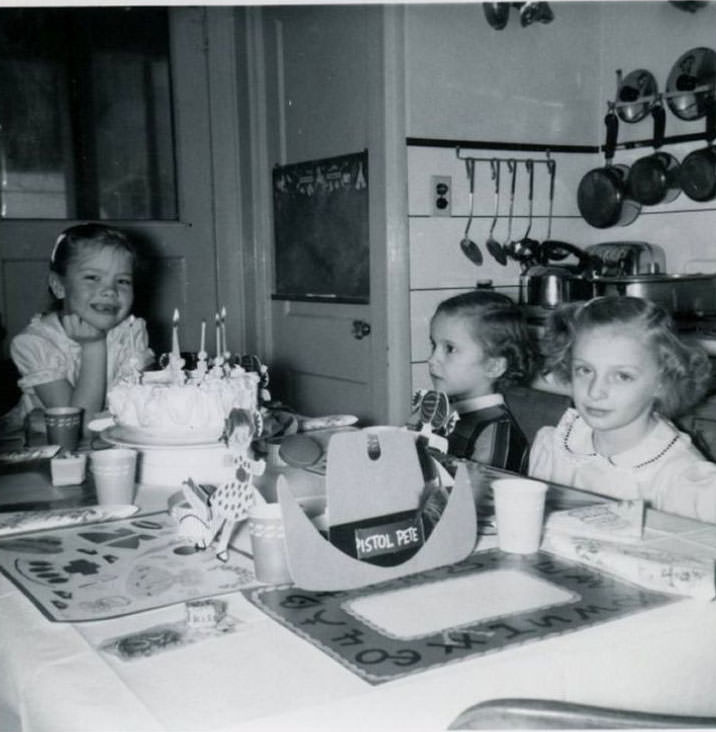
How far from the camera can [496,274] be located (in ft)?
11.1

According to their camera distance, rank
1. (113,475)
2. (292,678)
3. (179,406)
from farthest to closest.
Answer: (179,406), (113,475), (292,678)

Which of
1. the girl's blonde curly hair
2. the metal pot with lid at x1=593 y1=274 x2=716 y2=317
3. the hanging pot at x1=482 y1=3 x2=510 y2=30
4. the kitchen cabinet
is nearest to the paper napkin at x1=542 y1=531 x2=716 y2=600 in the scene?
the girl's blonde curly hair

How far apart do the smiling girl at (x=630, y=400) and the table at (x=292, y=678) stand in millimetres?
678

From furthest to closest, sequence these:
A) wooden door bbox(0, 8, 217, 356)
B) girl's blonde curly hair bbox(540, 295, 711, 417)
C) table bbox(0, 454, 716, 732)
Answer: wooden door bbox(0, 8, 217, 356), girl's blonde curly hair bbox(540, 295, 711, 417), table bbox(0, 454, 716, 732)

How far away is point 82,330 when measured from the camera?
2477 mm

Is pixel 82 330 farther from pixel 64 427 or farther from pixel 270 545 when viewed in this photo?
pixel 270 545

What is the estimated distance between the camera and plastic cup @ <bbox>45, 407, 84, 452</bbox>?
1.88m

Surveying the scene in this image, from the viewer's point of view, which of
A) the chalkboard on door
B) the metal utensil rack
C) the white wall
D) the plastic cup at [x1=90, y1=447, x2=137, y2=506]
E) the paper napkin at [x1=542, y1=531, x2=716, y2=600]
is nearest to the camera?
the paper napkin at [x1=542, y1=531, x2=716, y2=600]

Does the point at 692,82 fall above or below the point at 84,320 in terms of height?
above

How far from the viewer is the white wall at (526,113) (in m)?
3.10

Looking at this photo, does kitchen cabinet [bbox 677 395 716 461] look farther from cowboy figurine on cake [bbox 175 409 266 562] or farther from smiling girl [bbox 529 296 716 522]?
cowboy figurine on cake [bbox 175 409 266 562]

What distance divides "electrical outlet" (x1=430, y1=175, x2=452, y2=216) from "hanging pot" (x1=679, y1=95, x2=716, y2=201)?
0.79m

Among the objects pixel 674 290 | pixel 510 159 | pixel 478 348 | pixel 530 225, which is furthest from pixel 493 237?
pixel 478 348

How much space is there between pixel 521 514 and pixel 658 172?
229 cm
